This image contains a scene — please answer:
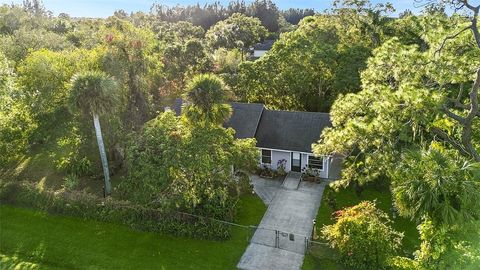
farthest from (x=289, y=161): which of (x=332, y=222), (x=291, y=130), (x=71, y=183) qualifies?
Answer: (x=71, y=183)

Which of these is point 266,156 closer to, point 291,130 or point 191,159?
point 291,130

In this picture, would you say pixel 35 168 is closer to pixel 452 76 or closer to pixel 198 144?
pixel 198 144

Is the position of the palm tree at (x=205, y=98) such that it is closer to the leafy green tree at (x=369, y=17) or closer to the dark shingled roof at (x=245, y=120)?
the dark shingled roof at (x=245, y=120)

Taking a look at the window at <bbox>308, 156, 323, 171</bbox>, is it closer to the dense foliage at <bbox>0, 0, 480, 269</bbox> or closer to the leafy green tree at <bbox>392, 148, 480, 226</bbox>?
the dense foliage at <bbox>0, 0, 480, 269</bbox>

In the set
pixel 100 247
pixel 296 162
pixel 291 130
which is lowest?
pixel 100 247

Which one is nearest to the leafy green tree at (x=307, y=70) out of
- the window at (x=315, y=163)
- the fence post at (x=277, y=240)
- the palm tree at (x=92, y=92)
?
the window at (x=315, y=163)
